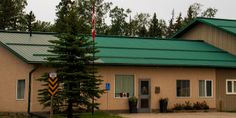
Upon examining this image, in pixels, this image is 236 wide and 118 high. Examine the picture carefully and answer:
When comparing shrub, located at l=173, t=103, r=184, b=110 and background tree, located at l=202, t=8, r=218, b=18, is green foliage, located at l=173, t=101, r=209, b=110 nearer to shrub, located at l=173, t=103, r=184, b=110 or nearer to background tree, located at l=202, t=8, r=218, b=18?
shrub, located at l=173, t=103, r=184, b=110

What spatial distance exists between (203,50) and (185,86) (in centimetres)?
500

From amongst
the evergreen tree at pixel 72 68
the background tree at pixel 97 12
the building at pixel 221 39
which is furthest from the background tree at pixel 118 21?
the evergreen tree at pixel 72 68

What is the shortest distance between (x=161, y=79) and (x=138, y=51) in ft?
9.25

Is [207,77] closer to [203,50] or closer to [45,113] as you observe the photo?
[203,50]

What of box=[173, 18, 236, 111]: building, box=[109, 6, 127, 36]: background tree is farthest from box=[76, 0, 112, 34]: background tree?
box=[173, 18, 236, 111]: building

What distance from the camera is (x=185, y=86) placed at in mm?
32719

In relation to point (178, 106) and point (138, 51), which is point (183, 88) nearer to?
point (178, 106)

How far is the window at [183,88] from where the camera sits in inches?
1280

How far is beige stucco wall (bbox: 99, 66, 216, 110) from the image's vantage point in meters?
30.3

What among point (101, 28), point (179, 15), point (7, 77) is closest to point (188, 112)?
point (7, 77)

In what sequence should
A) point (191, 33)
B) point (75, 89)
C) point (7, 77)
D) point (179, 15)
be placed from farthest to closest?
point (179, 15)
point (191, 33)
point (7, 77)
point (75, 89)

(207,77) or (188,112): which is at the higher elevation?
(207,77)

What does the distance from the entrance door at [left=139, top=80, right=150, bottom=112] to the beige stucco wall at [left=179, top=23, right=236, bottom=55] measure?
8.79 m

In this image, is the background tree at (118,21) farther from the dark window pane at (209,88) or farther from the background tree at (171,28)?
the dark window pane at (209,88)
